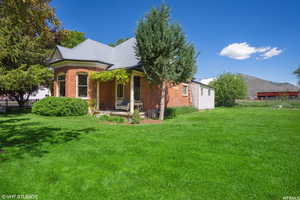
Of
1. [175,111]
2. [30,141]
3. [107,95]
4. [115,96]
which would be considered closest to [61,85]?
[107,95]

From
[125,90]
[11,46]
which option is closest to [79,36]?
[11,46]

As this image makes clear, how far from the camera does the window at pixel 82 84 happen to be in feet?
40.8

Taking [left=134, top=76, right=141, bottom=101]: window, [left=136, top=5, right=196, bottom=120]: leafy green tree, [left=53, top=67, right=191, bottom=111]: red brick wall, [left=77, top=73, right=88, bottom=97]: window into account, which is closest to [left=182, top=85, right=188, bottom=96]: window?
[left=53, top=67, right=191, bottom=111]: red brick wall

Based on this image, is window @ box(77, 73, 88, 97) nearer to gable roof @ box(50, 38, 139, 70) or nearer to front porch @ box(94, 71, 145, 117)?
front porch @ box(94, 71, 145, 117)

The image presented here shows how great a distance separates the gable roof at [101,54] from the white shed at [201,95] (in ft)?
26.6

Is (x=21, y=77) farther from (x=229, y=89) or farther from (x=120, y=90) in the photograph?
(x=229, y=89)

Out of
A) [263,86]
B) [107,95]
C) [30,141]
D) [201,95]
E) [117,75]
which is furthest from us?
[263,86]

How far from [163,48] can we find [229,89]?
65.2 ft

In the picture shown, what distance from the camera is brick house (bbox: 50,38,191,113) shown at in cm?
1212

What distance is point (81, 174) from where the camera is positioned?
119 inches

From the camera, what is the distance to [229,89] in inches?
1006

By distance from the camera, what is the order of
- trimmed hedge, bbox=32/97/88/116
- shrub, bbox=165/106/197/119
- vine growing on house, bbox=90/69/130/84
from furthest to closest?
shrub, bbox=165/106/197/119 → trimmed hedge, bbox=32/97/88/116 → vine growing on house, bbox=90/69/130/84

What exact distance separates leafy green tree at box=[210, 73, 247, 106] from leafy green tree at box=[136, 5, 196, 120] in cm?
1801

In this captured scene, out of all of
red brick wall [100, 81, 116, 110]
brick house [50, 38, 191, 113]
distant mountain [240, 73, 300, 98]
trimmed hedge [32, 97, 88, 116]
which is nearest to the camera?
trimmed hedge [32, 97, 88, 116]
